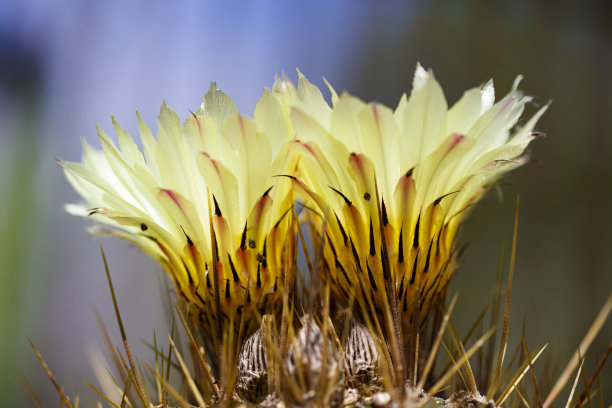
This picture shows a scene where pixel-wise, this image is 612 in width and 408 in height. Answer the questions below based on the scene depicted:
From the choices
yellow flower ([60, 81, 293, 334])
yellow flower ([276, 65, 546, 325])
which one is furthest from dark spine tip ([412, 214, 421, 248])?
yellow flower ([60, 81, 293, 334])

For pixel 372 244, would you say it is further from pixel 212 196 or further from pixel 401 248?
Result: pixel 212 196

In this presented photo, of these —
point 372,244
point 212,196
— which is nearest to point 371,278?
point 372,244

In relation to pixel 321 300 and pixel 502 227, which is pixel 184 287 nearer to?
pixel 321 300

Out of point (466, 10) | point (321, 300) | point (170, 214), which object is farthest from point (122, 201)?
point (466, 10)

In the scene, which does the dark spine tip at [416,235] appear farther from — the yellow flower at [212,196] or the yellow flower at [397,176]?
the yellow flower at [212,196]

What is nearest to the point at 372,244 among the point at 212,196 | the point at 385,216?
the point at 385,216

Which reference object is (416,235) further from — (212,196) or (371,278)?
(212,196)

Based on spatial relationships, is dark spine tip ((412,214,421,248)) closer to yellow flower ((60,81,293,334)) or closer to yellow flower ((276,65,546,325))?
yellow flower ((276,65,546,325))
